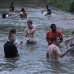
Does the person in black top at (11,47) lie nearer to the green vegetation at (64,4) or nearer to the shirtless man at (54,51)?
the shirtless man at (54,51)

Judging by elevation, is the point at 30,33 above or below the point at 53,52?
above

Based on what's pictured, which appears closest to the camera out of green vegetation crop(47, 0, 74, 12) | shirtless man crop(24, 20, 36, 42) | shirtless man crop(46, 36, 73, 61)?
shirtless man crop(46, 36, 73, 61)

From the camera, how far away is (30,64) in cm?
1205

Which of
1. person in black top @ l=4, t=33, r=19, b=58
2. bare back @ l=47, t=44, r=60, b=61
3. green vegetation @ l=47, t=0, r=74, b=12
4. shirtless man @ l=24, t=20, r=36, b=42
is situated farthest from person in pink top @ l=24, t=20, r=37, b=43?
green vegetation @ l=47, t=0, r=74, b=12

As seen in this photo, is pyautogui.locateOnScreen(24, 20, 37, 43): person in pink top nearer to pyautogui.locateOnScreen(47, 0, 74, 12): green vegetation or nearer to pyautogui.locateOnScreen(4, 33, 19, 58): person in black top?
pyautogui.locateOnScreen(4, 33, 19, 58): person in black top

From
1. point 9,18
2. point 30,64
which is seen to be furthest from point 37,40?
point 9,18

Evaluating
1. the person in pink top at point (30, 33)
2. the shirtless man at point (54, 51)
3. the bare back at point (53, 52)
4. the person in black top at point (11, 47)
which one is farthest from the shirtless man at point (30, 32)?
the bare back at point (53, 52)

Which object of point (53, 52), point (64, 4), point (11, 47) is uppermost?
point (64, 4)

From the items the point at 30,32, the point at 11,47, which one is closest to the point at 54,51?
the point at 11,47

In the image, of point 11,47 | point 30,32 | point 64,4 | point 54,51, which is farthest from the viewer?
point 64,4

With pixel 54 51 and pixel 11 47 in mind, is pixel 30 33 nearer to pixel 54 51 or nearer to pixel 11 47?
pixel 11 47

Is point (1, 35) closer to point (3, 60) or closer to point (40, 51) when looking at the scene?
point (40, 51)

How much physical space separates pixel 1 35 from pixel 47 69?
8.27m

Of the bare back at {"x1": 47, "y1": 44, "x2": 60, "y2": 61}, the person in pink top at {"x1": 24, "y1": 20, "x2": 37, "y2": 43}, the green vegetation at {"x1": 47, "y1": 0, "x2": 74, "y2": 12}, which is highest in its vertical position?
the green vegetation at {"x1": 47, "y1": 0, "x2": 74, "y2": 12}
